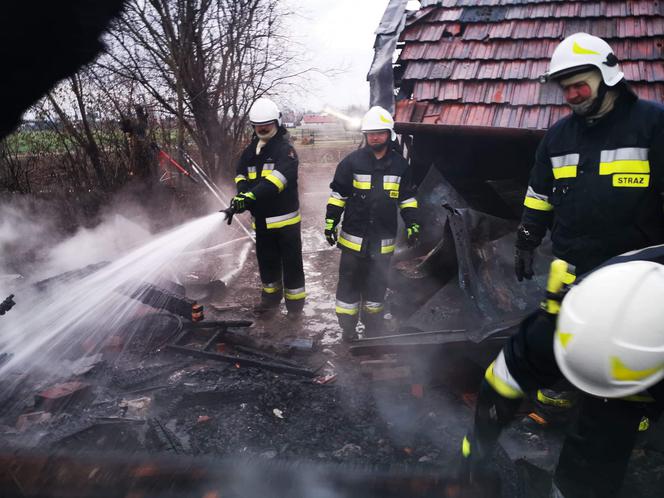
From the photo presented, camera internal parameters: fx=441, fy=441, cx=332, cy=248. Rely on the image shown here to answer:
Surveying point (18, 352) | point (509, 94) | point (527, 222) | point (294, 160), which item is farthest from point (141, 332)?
point (509, 94)

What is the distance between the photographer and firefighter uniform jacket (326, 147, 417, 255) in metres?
4.59

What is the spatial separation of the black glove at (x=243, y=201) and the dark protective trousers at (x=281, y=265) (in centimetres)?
52

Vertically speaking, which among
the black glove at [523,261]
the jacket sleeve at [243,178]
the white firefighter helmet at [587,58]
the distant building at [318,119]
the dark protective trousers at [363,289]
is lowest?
the dark protective trousers at [363,289]

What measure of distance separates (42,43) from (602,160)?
3.13 metres

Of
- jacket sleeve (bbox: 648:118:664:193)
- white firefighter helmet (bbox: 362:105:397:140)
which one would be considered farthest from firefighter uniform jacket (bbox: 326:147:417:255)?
jacket sleeve (bbox: 648:118:664:193)

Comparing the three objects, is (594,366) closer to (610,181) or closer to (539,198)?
(610,181)

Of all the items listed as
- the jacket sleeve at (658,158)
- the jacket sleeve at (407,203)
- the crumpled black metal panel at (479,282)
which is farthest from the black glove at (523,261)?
the jacket sleeve at (407,203)

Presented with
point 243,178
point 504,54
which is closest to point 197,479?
point 243,178

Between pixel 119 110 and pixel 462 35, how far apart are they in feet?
21.6

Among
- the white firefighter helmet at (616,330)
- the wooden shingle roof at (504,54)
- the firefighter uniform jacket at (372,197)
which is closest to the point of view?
the white firefighter helmet at (616,330)

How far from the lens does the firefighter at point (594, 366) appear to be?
1653 millimetres

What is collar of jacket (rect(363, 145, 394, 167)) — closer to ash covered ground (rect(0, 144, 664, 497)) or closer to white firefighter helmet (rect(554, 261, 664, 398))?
ash covered ground (rect(0, 144, 664, 497))

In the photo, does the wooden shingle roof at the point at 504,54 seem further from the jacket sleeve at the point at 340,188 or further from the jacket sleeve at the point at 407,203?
the jacket sleeve at the point at 340,188

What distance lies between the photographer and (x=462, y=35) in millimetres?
6117
